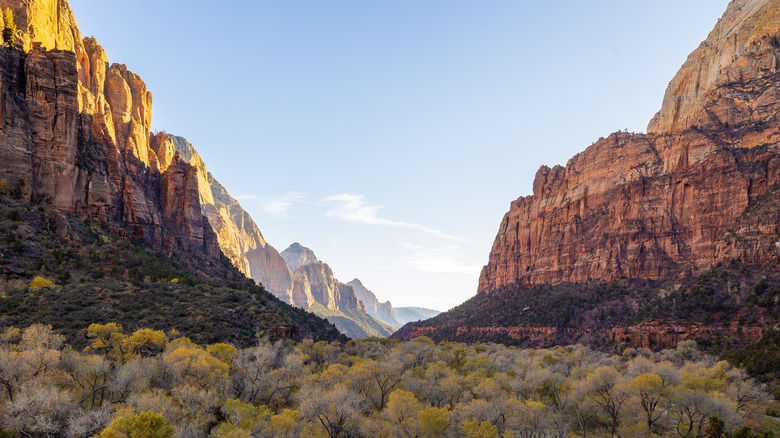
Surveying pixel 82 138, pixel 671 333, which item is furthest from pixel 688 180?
pixel 82 138

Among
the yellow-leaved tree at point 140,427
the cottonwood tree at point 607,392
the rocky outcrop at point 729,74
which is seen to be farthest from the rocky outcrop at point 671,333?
the yellow-leaved tree at point 140,427

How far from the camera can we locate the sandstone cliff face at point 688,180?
262ft

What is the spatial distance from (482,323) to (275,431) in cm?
8956

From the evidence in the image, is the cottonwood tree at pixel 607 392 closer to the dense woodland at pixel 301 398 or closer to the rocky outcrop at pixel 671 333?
the dense woodland at pixel 301 398

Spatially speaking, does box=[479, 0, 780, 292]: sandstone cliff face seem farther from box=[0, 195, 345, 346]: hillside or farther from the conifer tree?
the conifer tree

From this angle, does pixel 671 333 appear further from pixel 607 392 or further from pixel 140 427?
pixel 140 427

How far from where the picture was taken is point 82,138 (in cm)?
6569

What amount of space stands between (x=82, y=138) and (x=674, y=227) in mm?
126287

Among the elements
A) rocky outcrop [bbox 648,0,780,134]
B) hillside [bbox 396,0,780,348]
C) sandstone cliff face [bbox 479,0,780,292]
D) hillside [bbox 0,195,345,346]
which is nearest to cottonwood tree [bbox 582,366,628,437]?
hillside [bbox 0,195,345,346]

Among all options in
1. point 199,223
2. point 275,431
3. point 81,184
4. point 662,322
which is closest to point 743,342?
point 662,322

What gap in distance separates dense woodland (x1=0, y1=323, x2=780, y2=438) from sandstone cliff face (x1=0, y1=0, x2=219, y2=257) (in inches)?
1450

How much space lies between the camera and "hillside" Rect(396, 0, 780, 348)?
2621 inches

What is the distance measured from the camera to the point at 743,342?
5616 centimetres

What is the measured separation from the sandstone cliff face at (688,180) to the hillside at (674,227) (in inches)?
11.2
